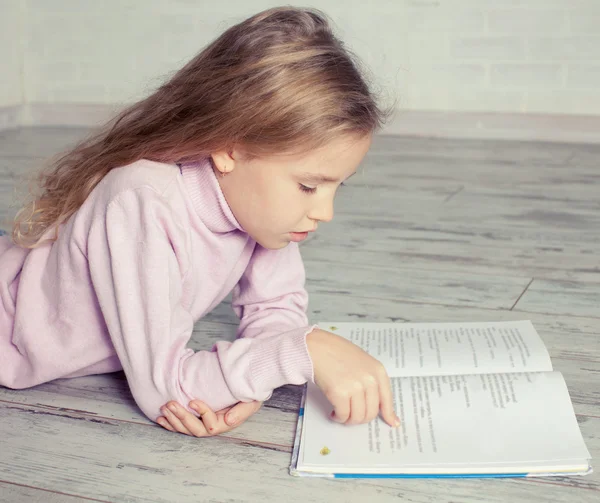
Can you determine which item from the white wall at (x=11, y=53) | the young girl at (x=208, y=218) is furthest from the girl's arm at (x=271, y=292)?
the white wall at (x=11, y=53)

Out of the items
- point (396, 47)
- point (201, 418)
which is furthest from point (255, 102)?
point (396, 47)

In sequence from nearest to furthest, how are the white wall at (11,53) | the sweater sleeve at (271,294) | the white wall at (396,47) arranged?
1. the sweater sleeve at (271,294)
2. the white wall at (396,47)
3. the white wall at (11,53)

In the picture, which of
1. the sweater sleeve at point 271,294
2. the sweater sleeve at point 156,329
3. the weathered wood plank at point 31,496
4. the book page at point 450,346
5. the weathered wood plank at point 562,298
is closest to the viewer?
the weathered wood plank at point 31,496

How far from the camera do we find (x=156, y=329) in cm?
97

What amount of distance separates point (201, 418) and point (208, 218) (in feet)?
0.83

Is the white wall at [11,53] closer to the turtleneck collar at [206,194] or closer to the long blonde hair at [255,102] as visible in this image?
the long blonde hair at [255,102]

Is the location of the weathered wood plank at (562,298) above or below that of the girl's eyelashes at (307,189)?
below

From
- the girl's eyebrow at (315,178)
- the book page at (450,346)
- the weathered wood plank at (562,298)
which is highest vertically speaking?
the girl's eyebrow at (315,178)

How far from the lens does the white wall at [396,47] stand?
3479mm

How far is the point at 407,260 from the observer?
184 centimetres

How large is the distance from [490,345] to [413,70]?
8.98 feet

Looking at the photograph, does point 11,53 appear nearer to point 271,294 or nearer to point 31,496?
point 271,294

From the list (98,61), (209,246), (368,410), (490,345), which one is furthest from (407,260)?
(98,61)

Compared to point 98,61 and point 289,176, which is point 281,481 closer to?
point 289,176
